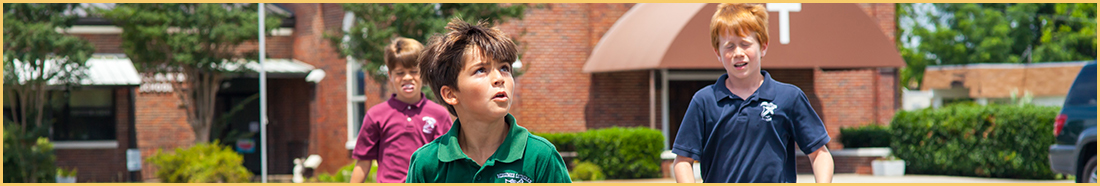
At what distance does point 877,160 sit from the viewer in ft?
52.0

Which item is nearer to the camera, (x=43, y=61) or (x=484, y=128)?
(x=484, y=128)

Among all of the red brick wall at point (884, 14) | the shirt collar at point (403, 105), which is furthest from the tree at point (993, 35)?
the shirt collar at point (403, 105)

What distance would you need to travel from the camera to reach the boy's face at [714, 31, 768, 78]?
12.5 ft

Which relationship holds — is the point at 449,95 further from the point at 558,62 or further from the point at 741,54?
the point at 558,62

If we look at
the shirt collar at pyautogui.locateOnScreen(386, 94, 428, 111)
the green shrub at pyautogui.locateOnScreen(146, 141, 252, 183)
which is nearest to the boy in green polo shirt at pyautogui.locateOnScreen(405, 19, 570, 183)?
the shirt collar at pyautogui.locateOnScreen(386, 94, 428, 111)

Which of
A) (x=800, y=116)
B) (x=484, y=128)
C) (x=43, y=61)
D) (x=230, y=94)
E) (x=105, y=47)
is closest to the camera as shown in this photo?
(x=484, y=128)

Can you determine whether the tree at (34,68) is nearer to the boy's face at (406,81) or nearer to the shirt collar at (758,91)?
the boy's face at (406,81)

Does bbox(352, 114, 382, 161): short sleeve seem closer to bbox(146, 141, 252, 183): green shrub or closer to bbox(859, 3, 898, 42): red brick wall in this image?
bbox(146, 141, 252, 183): green shrub

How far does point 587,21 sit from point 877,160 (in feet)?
17.6

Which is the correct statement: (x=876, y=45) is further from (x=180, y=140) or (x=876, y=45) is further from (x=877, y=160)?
(x=180, y=140)

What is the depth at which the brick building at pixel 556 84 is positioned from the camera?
14.7 m

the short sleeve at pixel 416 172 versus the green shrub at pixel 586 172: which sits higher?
the short sleeve at pixel 416 172

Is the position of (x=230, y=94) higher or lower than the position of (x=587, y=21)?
lower

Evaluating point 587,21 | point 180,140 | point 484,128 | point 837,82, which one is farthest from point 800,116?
point 180,140
